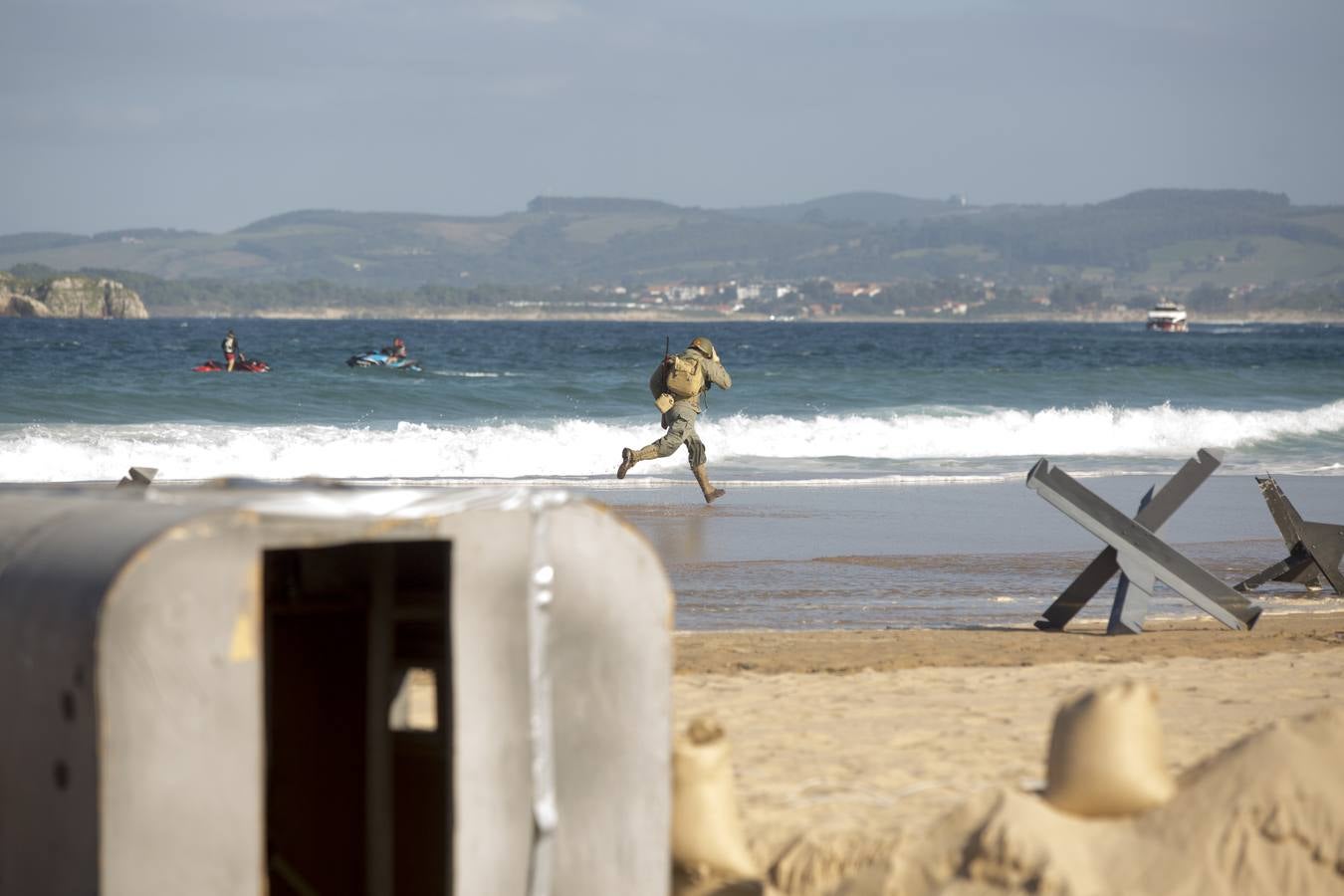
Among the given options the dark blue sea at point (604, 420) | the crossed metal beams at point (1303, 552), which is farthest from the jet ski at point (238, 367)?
the crossed metal beams at point (1303, 552)

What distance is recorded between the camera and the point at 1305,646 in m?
8.91

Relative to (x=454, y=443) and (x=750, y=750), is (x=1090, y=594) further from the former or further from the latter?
(x=454, y=443)

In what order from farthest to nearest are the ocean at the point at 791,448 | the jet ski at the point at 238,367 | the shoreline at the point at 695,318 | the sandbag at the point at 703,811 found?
the shoreline at the point at 695,318 → the jet ski at the point at 238,367 → the ocean at the point at 791,448 → the sandbag at the point at 703,811

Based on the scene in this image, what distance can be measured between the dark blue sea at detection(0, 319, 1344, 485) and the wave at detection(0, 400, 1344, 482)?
0.16 ft

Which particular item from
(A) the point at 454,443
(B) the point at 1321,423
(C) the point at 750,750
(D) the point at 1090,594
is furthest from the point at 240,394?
(C) the point at 750,750

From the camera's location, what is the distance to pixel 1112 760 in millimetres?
4484

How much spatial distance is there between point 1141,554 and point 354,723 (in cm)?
505

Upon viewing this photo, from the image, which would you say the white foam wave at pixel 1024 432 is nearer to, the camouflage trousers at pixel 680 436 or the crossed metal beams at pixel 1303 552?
the camouflage trousers at pixel 680 436

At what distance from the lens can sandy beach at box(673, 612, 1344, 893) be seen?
5277 mm

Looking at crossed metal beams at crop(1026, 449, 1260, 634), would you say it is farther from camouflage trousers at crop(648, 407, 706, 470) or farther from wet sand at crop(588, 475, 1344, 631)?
camouflage trousers at crop(648, 407, 706, 470)

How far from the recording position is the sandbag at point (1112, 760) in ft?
14.7

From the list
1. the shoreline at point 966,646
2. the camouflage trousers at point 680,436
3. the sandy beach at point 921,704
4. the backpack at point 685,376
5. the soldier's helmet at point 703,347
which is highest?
the soldier's helmet at point 703,347

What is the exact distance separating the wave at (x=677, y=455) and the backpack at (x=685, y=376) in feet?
12.9

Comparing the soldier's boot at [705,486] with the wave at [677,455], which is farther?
the wave at [677,455]
